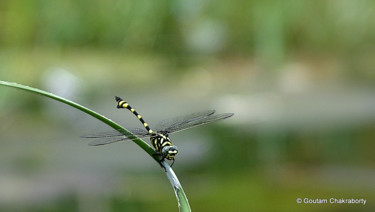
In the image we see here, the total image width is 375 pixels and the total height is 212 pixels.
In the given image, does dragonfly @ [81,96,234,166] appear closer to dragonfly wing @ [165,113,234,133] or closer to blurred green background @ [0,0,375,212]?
dragonfly wing @ [165,113,234,133]

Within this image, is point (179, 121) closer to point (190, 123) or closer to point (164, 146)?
point (190, 123)

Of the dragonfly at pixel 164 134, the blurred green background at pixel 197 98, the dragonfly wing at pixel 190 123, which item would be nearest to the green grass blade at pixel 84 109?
the dragonfly at pixel 164 134

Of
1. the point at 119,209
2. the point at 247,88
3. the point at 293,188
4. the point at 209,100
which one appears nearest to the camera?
the point at 119,209

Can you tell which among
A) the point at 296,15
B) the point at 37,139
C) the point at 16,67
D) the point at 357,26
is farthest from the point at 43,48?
the point at 357,26

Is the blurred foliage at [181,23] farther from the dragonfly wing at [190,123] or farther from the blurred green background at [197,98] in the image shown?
the dragonfly wing at [190,123]

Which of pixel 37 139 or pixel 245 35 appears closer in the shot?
pixel 37 139

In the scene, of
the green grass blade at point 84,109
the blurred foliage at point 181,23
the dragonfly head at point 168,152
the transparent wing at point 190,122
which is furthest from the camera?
the blurred foliage at point 181,23

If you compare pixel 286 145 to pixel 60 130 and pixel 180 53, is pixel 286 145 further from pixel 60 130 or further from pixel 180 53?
pixel 180 53

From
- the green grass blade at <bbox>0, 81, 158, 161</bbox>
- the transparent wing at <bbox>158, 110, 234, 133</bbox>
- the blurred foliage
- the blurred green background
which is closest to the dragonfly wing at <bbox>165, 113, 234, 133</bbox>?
the transparent wing at <bbox>158, 110, 234, 133</bbox>
